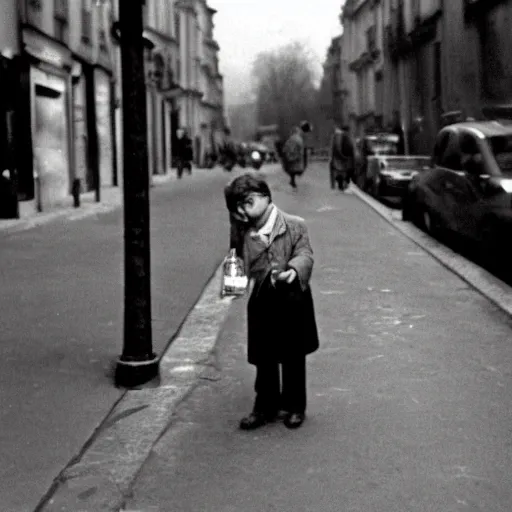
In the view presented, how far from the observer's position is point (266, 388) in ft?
15.7

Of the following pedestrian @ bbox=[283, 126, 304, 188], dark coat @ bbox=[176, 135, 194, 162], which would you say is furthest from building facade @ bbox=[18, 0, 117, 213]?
dark coat @ bbox=[176, 135, 194, 162]

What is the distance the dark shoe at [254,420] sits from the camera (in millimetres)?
4688

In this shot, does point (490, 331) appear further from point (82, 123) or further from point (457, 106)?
point (457, 106)

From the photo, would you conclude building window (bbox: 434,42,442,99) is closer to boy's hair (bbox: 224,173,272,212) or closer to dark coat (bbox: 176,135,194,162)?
dark coat (bbox: 176,135,194,162)

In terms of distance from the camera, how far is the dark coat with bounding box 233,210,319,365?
456cm

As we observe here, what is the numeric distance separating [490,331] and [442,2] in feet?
86.1

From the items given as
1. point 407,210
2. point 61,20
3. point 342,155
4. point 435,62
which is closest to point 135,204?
point 407,210

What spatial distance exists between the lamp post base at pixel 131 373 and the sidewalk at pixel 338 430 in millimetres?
125

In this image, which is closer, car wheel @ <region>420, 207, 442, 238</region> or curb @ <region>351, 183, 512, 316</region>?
curb @ <region>351, 183, 512, 316</region>

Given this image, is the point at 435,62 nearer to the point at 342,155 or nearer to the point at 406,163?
the point at 342,155

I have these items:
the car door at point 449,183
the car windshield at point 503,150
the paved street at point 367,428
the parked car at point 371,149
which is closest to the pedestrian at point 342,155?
the parked car at point 371,149

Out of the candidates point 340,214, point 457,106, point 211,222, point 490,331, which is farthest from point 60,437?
point 457,106

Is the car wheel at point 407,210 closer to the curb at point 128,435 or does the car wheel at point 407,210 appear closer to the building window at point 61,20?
the curb at point 128,435

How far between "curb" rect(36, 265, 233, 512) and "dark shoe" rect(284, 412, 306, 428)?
23.0 inches
